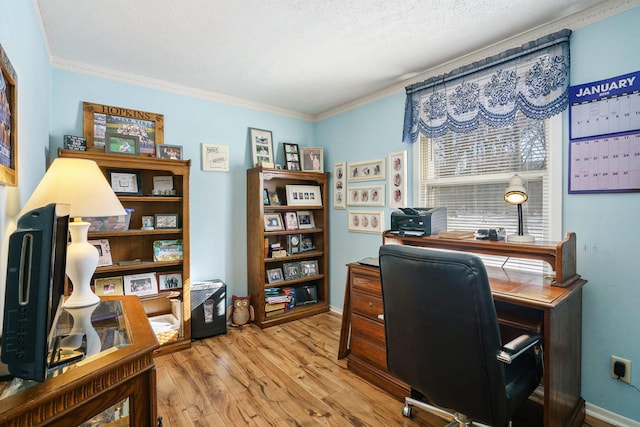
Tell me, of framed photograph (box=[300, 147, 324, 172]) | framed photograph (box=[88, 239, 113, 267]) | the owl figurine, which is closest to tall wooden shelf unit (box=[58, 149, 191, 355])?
framed photograph (box=[88, 239, 113, 267])

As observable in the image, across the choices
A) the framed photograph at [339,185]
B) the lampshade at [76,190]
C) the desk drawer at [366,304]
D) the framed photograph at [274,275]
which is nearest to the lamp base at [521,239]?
the desk drawer at [366,304]

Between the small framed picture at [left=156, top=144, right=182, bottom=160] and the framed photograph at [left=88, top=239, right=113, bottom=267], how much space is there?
2.83ft

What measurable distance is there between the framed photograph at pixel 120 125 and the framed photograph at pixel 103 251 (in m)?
0.81

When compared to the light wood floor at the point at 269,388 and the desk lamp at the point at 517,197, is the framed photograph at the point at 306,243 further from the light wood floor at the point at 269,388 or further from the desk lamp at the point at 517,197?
the desk lamp at the point at 517,197

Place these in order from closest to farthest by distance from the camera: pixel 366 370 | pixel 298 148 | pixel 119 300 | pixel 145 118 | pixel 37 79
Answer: pixel 119 300
pixel 37 79
pixel 366 370
pixel 145 118
pixel 298 148

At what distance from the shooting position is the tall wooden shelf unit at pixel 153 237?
2654mm

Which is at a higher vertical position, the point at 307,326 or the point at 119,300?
the point at 119,300

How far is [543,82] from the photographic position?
2043mm

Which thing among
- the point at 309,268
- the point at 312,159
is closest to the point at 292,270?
the point at 309,268

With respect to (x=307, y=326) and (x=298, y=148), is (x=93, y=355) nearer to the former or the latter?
(x=307, y=326)

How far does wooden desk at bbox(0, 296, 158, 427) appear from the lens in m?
0.74

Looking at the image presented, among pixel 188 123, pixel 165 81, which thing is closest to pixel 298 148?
pixel 188 123

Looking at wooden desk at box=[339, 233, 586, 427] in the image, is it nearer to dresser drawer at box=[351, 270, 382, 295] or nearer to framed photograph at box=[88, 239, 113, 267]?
dresser drawer at box=[351, 270, 382, 295]

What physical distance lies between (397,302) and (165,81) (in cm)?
291
